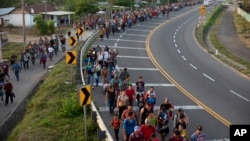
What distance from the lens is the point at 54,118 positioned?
17.8 meters

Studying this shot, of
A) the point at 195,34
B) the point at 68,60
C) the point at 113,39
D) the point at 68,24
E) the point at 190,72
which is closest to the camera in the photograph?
the point at 68,60

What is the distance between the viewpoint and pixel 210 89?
23406 millimetres

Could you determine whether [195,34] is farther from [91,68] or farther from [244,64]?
[91,68]

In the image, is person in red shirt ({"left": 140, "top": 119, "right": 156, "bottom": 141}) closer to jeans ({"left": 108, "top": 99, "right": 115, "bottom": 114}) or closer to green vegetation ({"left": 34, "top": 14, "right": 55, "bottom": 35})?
jeans ({"left": 108, "top": 99, "right": 115, "bottom": 114})

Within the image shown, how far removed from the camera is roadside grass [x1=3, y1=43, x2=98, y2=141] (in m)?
16.0

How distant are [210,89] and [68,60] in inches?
327

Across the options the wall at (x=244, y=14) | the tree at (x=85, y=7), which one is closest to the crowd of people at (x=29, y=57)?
the tree at (x=85, y=7)

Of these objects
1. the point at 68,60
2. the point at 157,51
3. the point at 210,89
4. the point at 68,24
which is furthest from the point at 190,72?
the point at 68,24

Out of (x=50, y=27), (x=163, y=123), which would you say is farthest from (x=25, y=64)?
(x=50, y=27)

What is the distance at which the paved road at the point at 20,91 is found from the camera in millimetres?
19400

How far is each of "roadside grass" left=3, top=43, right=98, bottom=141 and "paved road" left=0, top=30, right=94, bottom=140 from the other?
538 mm

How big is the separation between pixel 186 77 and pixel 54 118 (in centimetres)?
1072

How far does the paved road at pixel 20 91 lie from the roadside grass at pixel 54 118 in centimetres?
54

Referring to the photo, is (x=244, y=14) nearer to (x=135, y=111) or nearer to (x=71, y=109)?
(x=135, y=111)
